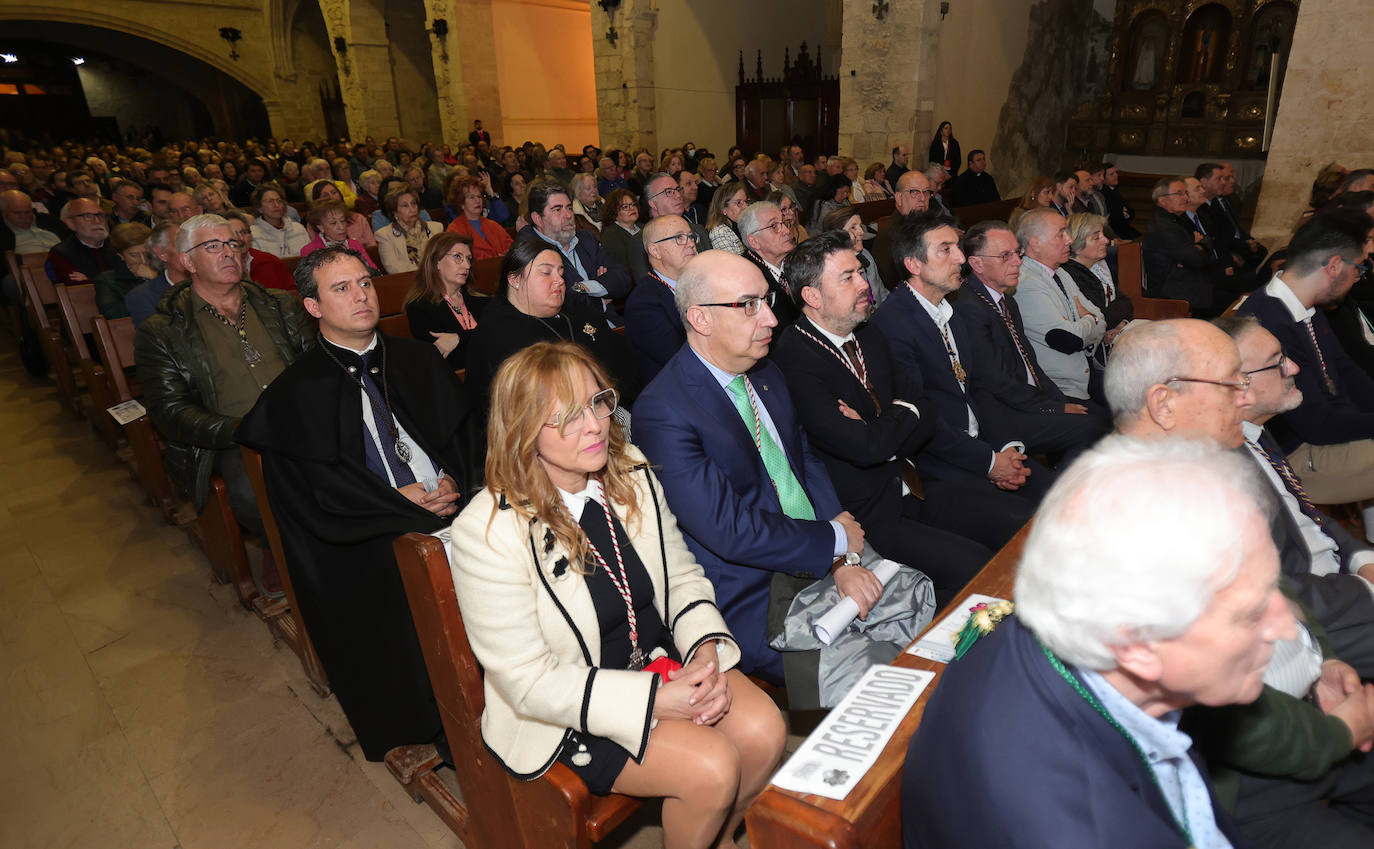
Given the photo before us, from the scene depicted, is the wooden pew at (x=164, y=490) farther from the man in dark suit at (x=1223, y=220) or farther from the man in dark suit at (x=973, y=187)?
the man in dark suit at (x=973, y=187)

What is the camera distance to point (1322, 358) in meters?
3.07

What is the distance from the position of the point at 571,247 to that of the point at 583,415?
10.8ft

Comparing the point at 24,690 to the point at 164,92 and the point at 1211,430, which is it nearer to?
the point at 1211,430

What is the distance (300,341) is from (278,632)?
3.99 ft

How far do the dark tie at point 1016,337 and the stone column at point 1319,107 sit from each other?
525 centimetres

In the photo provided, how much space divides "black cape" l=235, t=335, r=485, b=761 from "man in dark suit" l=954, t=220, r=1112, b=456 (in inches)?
89.9

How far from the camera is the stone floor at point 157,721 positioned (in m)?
2.27

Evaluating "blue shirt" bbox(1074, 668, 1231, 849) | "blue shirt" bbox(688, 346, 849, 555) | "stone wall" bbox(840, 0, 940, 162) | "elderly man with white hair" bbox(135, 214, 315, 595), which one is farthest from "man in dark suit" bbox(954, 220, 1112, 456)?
"stone wall" bbox(840, 0, 940, 162)

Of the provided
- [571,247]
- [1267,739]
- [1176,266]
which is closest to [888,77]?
[1176,266]

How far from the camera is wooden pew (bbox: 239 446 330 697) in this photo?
2432mm

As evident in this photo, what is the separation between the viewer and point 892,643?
205cm

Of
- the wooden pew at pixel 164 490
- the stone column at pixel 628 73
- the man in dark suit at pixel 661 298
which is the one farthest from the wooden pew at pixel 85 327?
the stone column at pixel 628 73

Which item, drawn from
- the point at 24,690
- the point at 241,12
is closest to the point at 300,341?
the point at 24,690

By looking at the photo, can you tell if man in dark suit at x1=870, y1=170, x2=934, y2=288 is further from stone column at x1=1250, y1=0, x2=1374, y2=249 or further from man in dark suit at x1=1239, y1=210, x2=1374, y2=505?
stone column at x1=1250, y1=0, x2=1374, y2=249
